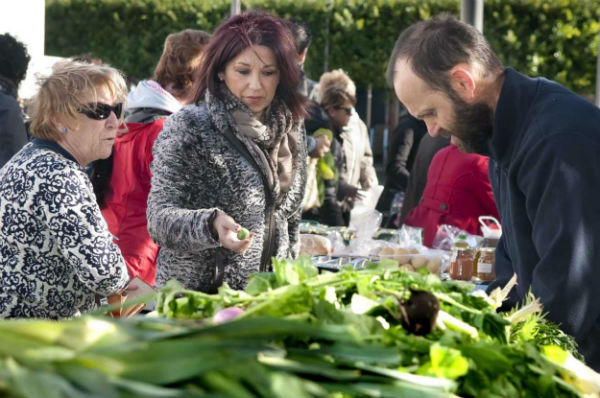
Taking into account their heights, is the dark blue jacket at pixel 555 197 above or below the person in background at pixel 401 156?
above

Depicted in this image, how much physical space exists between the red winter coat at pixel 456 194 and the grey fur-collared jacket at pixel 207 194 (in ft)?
6.44

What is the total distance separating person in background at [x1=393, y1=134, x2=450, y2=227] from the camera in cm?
609

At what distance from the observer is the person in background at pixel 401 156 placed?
7.48 meters

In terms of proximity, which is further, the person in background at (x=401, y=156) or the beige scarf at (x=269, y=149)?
the person in background at (x=401, y=156)

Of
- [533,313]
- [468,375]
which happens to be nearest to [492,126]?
[533,313]

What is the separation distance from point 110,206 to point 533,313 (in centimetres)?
285

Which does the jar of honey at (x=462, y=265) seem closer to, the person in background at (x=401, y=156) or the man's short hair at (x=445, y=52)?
the man's short hair at (x=445, y=52)

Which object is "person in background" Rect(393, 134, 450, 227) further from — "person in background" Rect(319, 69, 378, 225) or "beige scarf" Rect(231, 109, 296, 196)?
"beige scarf" Rect(231, 109, 296, 196)

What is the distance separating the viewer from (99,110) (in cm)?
319

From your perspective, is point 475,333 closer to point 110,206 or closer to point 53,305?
point 53,305

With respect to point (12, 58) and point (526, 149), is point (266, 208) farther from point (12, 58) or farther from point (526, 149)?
point (12, 58)

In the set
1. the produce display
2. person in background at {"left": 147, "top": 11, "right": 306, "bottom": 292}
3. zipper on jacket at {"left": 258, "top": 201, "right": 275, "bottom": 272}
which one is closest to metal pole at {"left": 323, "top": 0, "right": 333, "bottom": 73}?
person in background at {"left": 147, "top": 11, "right": 306, "bottom": 292}

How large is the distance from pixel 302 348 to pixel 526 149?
1348 millimetres

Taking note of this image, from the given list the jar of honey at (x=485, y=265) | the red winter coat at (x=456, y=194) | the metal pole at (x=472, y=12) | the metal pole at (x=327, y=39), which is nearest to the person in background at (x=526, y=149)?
the jar of honey at (x=485, y=265)
